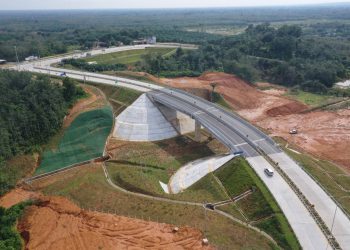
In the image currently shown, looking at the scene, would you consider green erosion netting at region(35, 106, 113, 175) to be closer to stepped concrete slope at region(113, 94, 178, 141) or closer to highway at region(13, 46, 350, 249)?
stepped concrete slope at region(113, 94, 178, 141)

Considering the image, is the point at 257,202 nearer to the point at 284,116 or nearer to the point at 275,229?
the point at 275,229

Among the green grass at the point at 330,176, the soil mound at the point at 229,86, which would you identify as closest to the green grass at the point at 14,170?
the green grass at the point at 330,176

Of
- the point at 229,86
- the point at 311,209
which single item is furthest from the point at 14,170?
the point at 229,86

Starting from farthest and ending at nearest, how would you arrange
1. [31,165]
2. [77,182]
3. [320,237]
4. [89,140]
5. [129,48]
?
1. [129,48]
2. [89,140]
3. [31,165]
4. [77,182]
5. [320,237]

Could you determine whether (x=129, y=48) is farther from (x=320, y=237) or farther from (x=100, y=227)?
(x=320, y=237)

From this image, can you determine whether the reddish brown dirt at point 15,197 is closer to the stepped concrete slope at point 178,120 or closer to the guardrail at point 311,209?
the stepped concrete slope at point 178,120

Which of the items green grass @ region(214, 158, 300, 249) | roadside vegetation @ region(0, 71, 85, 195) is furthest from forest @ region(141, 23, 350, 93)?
green grass @ region(214, 158, 300, 249)

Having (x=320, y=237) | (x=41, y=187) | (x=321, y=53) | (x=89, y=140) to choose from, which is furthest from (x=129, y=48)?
(x=320, y=237)
